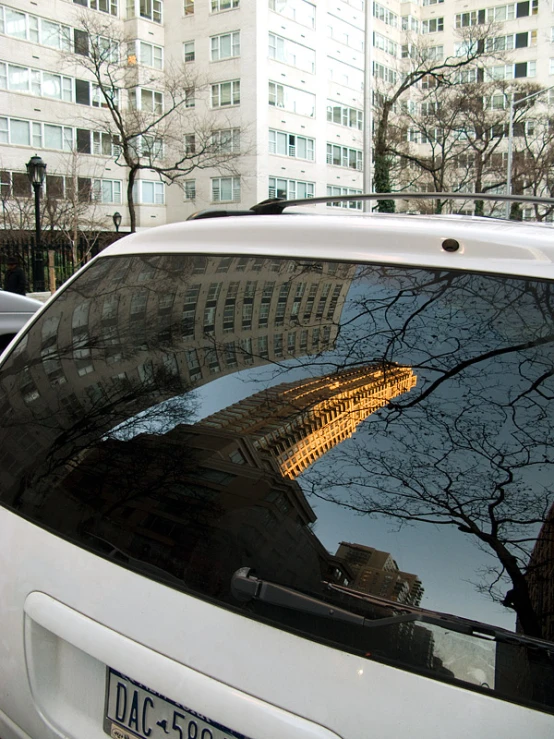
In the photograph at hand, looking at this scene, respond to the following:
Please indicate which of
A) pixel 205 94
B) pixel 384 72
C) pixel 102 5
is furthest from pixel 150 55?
pixel 384 72

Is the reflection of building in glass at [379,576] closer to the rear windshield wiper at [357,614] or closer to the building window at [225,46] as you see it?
the rear windshield wiper at [357,614]

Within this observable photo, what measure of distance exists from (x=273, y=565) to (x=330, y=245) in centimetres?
74

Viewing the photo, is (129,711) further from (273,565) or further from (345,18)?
(345,18)

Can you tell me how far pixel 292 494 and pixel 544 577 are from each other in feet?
1.61

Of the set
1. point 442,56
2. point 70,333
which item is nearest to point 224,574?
point 70,333

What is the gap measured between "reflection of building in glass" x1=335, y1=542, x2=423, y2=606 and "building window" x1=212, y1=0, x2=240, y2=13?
51990mm

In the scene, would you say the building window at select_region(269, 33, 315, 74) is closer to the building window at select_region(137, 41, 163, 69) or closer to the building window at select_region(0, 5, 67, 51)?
the building window at select_region(137, 41, 163, 69)

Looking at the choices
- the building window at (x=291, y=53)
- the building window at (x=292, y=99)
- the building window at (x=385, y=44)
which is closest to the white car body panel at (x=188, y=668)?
the building window at (x=292, y=99)

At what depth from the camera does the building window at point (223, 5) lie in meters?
46.9

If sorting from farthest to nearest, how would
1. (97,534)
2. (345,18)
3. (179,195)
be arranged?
(345,18)
(179,195)
(97,534)

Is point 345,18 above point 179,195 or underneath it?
above

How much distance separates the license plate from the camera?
4.42ft

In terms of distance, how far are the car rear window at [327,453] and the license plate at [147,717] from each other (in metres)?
0.22

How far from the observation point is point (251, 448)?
149cm
